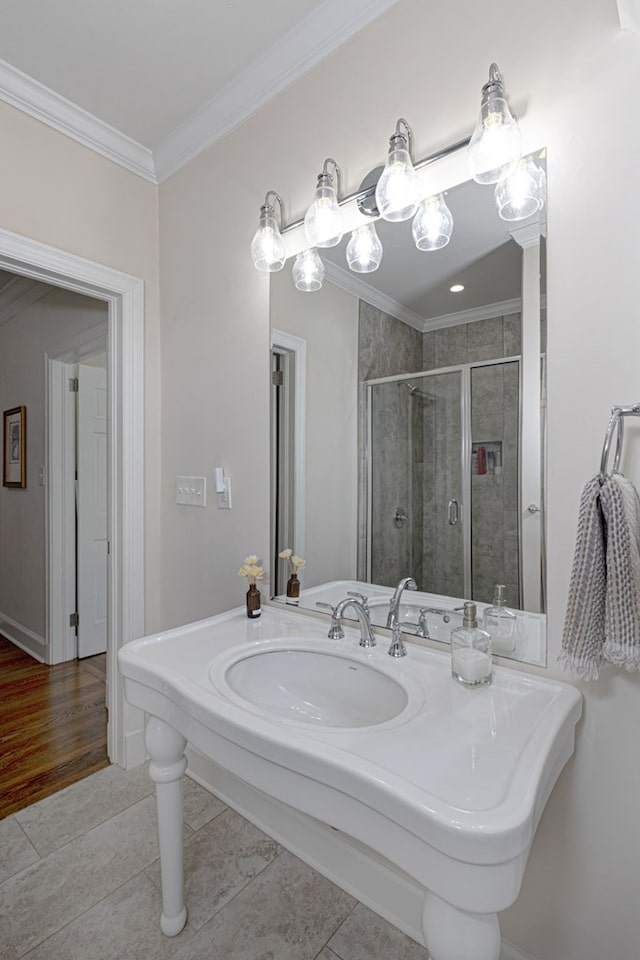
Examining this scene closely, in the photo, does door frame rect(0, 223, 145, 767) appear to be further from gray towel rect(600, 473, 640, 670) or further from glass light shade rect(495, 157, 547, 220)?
gray towel rect(600, 473, 640, 670)

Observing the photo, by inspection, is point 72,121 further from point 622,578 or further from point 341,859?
point 341,859

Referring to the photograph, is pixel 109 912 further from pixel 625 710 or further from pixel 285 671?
pixel 625 710

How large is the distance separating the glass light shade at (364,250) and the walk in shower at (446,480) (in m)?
0.36

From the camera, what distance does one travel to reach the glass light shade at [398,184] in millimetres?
1237

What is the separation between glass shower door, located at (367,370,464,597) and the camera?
1.27 metres

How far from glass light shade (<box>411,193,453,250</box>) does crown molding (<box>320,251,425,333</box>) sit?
169mm

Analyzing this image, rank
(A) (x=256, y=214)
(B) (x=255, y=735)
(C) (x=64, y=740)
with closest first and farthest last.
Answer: (B) (x=255, y=735), (A) (x=256, y=214), (C) (x=64, y=740)

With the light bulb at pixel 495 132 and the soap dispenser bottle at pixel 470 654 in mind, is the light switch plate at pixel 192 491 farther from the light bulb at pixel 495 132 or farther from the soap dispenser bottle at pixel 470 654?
the light bulb at pixel 495 132

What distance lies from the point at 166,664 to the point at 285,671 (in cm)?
32

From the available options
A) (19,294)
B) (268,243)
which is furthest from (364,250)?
(19,294)

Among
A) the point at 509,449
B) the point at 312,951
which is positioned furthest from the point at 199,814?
the point at 509,449

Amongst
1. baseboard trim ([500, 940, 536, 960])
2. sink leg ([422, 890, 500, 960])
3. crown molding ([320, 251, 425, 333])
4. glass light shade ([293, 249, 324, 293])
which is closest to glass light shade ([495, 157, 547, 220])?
crown molding ([320, 251, 425, 333])

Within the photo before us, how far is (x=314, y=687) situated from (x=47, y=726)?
1.84 meters

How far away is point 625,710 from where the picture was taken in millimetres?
984
